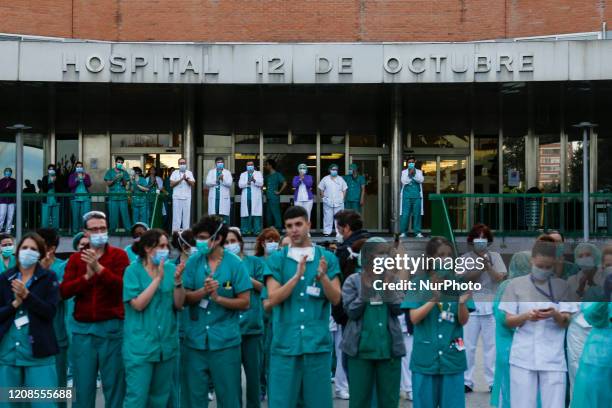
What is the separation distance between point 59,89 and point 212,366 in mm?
17238

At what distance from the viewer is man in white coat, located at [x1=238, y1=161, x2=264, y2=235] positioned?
72.1ft

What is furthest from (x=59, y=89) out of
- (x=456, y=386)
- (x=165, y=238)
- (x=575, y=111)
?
(x=456, y=386)

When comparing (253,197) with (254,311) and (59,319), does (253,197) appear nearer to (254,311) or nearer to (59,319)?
(254,311)

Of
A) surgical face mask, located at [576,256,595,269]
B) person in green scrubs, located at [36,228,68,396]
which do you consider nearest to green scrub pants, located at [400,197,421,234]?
person in green scrubs, located at [36,228,68,396]

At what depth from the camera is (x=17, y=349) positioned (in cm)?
743

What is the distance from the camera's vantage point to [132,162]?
1040 inches

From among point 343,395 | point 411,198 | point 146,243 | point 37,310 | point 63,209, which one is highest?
point 411,198

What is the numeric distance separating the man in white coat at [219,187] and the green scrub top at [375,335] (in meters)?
14.6

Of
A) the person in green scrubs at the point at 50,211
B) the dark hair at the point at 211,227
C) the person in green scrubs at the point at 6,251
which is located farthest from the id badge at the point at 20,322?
the person in green scrubs at the point at 50,211

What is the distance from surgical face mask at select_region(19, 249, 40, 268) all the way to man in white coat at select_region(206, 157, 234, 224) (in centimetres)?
1423

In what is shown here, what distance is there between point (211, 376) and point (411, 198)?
14821 millimetres

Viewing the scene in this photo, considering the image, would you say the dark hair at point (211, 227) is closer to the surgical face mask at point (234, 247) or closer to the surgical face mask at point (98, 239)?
the surgical face mask at point (98, 239)

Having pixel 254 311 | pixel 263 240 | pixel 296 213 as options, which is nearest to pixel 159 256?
pixel 296 213

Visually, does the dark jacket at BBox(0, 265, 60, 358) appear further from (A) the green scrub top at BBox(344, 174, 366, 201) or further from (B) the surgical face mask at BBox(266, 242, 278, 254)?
(A) the green scrub top at BBox(344, 174, 366, 201)
